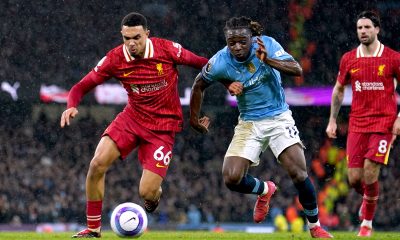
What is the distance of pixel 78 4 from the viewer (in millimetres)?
21891

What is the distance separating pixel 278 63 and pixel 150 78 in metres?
1.49

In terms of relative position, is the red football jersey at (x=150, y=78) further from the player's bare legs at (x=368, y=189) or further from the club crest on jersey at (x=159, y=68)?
the player's bare legs at (x=368, y=189)

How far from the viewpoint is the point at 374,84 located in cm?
996

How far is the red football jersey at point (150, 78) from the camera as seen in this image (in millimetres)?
8938

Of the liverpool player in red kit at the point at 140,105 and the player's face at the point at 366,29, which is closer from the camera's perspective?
the liverpool player in red kit at the point at 140,105

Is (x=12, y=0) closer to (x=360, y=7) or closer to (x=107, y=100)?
(x=107, y=100)

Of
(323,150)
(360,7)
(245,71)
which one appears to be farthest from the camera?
(323,150)

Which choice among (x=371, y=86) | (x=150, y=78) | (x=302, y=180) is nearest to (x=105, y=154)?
(x=150, y=78)

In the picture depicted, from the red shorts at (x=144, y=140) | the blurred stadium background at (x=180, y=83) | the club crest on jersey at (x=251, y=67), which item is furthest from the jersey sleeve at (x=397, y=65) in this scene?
the blurred stadium background at (x=180, y=83)

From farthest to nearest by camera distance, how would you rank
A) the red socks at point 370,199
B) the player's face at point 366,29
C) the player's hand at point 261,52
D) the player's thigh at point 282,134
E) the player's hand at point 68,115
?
the red socks at point 370,199 < the player's face at point 366,29 < the player's thigh at point 282,134 < the player's hand at point 68,115 < the player's hand at point 261,52

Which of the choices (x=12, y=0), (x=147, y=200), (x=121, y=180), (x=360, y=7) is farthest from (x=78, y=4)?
(x=147, y=200)

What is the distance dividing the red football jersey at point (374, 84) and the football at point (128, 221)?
10.0 feet

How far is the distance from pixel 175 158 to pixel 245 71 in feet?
49.3

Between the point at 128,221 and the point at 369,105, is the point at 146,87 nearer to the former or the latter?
the point at 128,221
